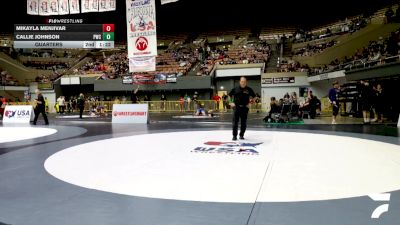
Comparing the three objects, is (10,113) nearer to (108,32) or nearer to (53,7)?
(53,7)

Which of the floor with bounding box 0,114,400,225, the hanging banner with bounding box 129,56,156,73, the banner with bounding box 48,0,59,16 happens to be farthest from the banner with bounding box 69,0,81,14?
the floor with bounding box 0,114,400,225

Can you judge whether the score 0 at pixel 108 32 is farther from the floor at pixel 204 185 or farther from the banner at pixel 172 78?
the banner at pixel 172 78

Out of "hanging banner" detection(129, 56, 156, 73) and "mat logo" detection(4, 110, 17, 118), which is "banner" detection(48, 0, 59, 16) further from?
"mat logo" detection(4, 110, 17, 118)

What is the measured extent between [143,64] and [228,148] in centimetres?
675

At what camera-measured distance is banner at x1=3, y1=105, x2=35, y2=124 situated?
16.8m

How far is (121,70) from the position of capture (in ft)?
116

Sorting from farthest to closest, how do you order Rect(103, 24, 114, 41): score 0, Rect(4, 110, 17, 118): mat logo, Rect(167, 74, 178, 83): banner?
Rect(167, 74, 178, 83): banner → Rect(4, 110, 17, 118): mat logo → Rect(103, 24, 114, 41): score 0

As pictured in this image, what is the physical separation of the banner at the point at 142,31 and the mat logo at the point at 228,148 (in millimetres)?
5809

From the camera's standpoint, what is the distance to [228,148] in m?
6.46

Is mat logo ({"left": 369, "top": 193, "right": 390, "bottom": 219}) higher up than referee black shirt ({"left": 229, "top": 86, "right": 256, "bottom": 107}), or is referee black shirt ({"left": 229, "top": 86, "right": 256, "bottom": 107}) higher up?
referee black shirt ({"left": 229, "top": 86, "right": 256, "bottom": 107})

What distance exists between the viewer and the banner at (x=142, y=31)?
12.0 meters

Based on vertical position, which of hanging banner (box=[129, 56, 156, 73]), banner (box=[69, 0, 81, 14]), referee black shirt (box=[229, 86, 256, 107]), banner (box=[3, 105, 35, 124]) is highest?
banner (box=[69, 0, 81, 14])

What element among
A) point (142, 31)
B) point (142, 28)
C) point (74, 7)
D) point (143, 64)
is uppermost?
point (74, 7)
